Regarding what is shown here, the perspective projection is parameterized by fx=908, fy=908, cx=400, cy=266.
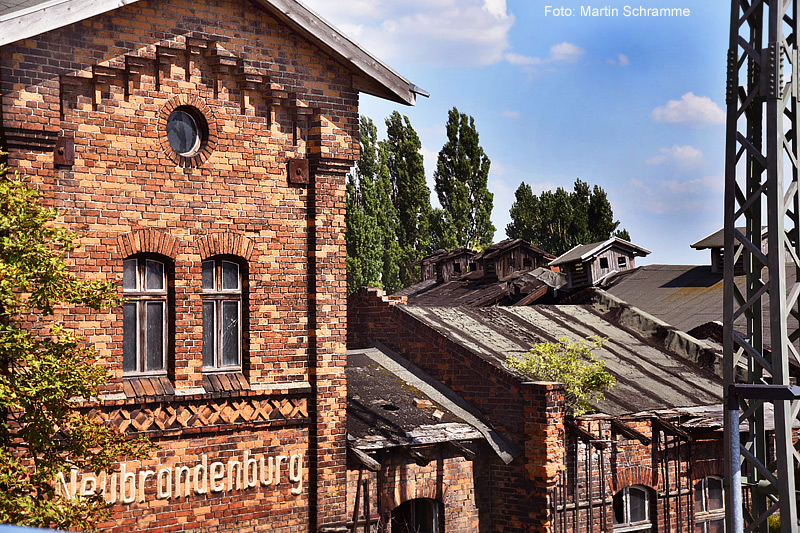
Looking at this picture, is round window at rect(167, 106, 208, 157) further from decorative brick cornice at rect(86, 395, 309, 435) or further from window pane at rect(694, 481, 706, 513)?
window pane at rect(694, 481, 706, 513)

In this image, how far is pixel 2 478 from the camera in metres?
9.38

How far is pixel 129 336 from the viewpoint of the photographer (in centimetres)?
1220

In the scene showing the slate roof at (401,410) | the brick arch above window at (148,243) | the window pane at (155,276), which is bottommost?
the slate roof at (401,410)

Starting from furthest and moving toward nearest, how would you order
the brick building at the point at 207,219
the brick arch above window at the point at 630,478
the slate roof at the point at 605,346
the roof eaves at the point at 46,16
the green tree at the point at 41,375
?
the slate roof at the point at 605,346 → the brick arch above window at the point at 630,478 → the brick building at the point at 207,219 → the roof eaves at the point at 46,16 → the green tree at the point at 41,375

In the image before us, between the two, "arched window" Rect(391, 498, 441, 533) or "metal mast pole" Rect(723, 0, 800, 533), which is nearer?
"metal mast pole" Rect(723, 0, 800, 533)

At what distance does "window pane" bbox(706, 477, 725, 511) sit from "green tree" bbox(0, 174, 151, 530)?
12.3 m

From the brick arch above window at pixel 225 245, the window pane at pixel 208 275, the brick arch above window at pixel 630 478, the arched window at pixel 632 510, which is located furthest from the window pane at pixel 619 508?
the window pane at pixel 208 275

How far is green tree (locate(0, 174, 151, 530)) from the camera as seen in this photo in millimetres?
9469

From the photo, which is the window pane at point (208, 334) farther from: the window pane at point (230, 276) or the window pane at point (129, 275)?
the window pane at point (129, 275)

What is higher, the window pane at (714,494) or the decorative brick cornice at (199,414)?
the decorative brick cornice at (199,414)

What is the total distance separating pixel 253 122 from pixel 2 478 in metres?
5.98

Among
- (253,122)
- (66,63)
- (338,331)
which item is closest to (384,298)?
(338,331)

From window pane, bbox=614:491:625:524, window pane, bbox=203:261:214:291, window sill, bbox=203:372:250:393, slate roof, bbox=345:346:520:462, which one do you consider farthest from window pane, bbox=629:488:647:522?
window pane, bbox=203:261:214:291

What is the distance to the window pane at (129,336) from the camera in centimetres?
1214
